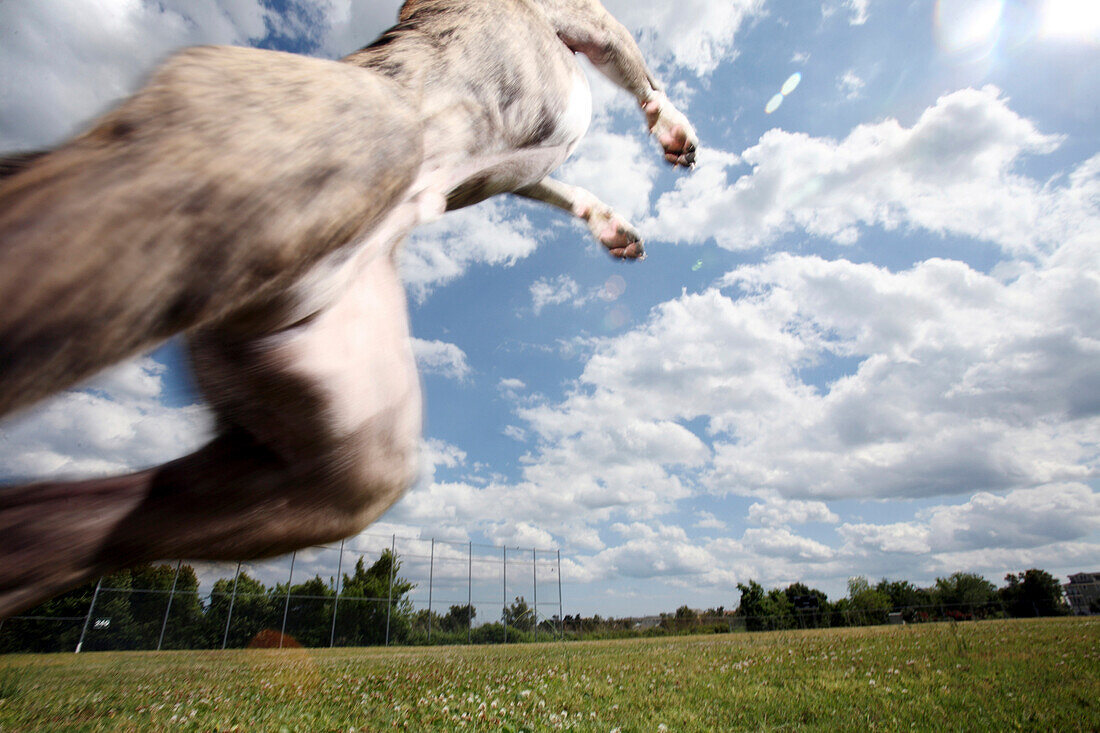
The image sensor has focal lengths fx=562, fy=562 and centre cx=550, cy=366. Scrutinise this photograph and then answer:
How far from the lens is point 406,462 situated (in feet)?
3.66

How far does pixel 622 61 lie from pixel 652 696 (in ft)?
18.6

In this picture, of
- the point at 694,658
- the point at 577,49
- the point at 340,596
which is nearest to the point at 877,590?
the point at 340,596

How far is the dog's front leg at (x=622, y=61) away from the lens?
1487 millimetres

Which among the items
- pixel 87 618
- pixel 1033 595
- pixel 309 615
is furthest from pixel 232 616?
pixel 1033 595

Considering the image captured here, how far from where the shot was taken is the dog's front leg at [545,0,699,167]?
1.49 meters

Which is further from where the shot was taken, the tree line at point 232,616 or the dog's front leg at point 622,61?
the tree line at point 232,616

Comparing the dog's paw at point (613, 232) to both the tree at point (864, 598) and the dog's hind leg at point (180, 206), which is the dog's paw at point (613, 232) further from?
the tree at point (864, 598)

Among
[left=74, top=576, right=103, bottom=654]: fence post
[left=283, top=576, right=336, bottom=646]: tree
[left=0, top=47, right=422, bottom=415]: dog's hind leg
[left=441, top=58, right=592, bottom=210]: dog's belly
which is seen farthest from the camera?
[left=283, top=576, right=336, bottom=646]: tree

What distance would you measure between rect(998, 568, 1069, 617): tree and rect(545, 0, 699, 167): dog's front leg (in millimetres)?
45911

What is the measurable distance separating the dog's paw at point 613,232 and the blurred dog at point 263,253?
0.74 meters

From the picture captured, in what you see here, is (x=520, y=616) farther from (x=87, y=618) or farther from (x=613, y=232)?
(x=613, y=232)

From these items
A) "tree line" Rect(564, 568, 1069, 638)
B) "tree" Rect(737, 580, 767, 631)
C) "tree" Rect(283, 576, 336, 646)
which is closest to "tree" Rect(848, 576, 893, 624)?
"tree line" Rect(564, 568, 1069, 638)

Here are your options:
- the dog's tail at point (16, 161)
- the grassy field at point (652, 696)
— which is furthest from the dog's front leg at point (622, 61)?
the grassy field at point (652, 696)

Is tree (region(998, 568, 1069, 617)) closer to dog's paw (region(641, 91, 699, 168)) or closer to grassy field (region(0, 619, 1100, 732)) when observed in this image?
grassy field (region(0, 619, 1100, 732))
